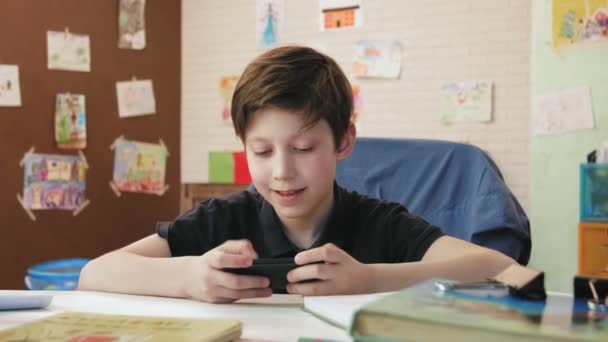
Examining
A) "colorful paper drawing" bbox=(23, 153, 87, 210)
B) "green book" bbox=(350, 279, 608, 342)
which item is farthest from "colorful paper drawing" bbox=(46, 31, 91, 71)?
"green book" bbox=(350, 279, 608, 342)

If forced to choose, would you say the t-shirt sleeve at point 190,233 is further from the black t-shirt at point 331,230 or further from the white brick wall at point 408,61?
the white brick wall at point 408,61

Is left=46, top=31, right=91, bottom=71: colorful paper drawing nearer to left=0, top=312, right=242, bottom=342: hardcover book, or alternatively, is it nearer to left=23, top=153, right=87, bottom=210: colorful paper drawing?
left=23, top=153, right=87, bottom=210: colorful paper drawing

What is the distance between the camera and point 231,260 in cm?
86

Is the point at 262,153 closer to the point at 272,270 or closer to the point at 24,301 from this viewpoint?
the point at 272,270

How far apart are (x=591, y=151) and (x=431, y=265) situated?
1.75m

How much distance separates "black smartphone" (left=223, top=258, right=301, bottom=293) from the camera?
845 mm

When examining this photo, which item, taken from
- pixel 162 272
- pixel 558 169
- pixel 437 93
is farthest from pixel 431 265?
pixel 437 93

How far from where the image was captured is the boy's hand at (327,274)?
33.3 inches

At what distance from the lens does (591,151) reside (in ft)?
8.14

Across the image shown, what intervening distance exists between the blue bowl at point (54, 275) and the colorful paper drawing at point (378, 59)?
1.69 m

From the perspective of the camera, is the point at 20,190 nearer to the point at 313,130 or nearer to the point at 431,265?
the point at 313,130

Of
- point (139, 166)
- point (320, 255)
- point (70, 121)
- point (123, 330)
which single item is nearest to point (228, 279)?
point (320, 255)

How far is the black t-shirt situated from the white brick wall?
1962 mm

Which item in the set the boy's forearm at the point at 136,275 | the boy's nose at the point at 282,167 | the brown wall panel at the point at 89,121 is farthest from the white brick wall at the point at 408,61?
the boy's forearm at the point at 136,275
